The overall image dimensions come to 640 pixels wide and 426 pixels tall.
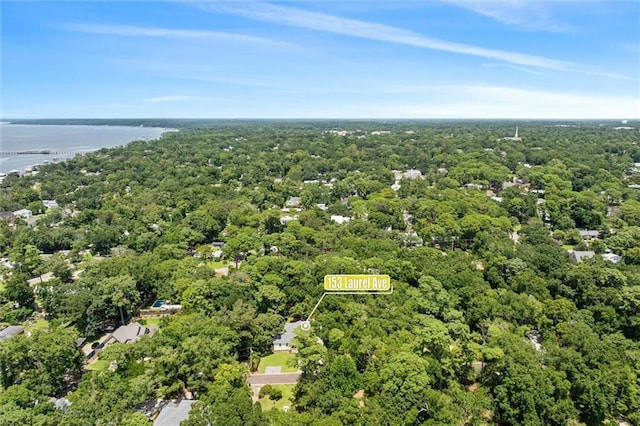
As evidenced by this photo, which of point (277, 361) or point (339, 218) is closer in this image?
point (277, 361)

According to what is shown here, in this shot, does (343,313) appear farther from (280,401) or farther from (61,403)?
(61,403)

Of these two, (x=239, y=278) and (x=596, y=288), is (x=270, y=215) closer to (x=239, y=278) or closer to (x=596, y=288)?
(x=239, y=278)

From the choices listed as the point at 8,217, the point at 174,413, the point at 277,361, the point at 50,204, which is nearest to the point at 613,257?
the point at 277,361

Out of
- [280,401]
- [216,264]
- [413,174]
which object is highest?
[413,174]

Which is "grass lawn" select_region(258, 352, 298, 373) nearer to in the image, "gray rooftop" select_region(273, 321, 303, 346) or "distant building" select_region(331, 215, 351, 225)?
"gray rooftop" select_region(273, 321, 303, 346)

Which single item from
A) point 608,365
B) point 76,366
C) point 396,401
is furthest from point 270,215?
point 608,365

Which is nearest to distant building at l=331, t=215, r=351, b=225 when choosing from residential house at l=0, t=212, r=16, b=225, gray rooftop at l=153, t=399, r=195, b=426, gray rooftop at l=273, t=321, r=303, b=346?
gray rooftop at l=273, t=321, r=303, b=346
